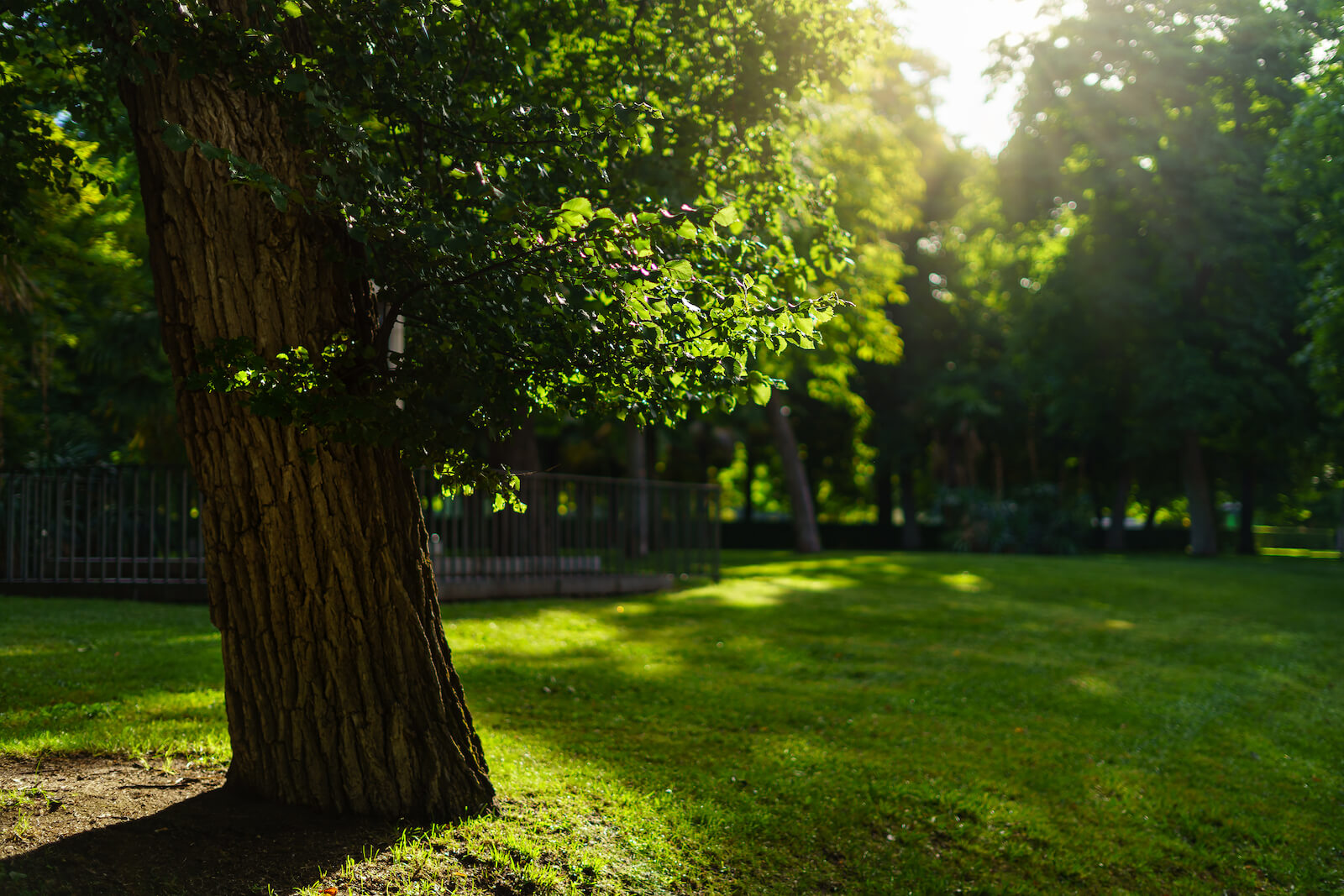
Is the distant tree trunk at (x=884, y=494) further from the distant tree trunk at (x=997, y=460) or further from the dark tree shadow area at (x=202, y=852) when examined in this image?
the dark tree shadow area at (x=202, y=852)

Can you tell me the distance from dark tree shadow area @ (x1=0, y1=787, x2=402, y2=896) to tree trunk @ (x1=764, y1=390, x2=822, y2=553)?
72.8ft

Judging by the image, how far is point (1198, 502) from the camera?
91.4ft

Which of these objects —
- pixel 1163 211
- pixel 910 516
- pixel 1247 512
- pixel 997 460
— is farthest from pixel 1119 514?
pixel 1163 211

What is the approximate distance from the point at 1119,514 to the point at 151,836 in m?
35.4

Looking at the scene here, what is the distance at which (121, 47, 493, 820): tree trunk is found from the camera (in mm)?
3762

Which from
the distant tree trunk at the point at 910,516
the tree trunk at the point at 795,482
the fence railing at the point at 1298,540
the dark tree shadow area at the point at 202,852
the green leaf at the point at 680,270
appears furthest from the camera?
the fence railing at the point at 1298,540

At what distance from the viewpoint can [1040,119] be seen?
1038 inches

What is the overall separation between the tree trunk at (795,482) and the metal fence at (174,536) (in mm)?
13517

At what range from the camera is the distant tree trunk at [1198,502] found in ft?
90.1

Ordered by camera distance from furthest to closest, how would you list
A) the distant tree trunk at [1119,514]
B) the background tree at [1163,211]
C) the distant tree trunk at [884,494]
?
the distant tree trunk at [884,494], the distant tree trunk at [1119,514], the background tree at [1163,211]

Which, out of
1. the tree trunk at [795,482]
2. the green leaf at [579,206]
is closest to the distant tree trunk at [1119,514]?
the tree trunk at [795,482]

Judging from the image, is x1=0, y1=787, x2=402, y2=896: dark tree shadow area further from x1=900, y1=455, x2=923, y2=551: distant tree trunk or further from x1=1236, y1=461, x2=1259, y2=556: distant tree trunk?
x1=1236, y1=461, x2=1259, y2=556: distant tree trunk

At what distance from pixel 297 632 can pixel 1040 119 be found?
88.2ft

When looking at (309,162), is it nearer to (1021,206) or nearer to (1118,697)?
(1118,697)
